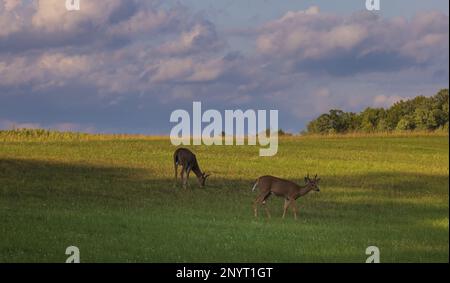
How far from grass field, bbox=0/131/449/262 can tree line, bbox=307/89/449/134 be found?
90.7ft

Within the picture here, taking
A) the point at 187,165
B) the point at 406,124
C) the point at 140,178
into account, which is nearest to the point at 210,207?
the point at 187,165

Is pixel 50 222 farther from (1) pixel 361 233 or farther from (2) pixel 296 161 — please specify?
(2) pixel 296 161

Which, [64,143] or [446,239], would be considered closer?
[446,239]

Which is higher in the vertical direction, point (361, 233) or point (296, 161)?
point (296, 161)

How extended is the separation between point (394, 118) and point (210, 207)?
6478 cm

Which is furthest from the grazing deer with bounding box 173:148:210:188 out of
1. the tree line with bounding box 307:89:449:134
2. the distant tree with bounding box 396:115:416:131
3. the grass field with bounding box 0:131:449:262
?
the distant tree with bounding box 396:115:416:131

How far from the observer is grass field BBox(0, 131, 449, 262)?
67.8 ft

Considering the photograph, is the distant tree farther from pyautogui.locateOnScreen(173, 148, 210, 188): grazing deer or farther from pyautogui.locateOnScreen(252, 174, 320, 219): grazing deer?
pyautogui.locateOnScreen(252, 174, 320, 219): grazing deer

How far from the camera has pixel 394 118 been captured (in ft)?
300

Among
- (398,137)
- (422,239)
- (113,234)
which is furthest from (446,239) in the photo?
(398,137)

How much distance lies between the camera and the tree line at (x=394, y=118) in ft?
291

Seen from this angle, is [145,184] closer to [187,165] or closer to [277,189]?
[187,165]

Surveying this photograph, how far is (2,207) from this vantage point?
2838cm

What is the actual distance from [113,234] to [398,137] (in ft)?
205
